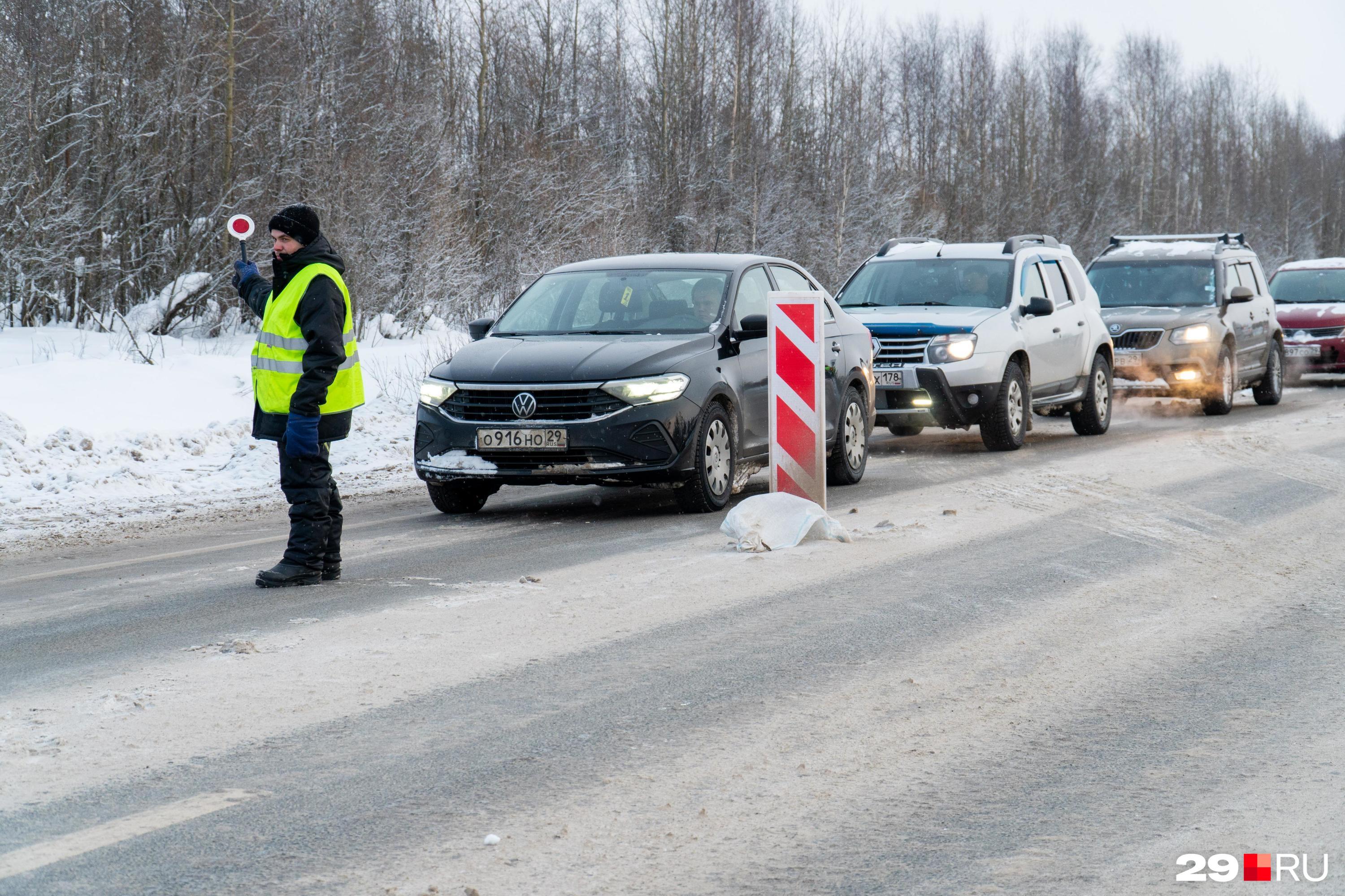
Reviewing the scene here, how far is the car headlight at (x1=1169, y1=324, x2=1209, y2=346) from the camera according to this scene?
17656 mm

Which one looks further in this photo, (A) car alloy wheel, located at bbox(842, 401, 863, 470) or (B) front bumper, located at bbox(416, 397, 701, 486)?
(A) car alloy wheel, located at bbox(842, 401, 863, 470)

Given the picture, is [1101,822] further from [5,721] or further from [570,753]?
[5,721]

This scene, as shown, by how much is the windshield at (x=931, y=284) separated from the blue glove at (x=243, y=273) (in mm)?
7853

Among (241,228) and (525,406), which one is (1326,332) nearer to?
(525,406)

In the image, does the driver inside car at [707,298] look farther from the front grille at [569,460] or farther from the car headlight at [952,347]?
the car headlight at [952,347]

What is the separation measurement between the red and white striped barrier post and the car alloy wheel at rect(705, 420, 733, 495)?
0.64 m

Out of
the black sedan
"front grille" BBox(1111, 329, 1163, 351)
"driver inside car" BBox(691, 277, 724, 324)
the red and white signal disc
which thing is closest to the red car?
"front grille" BBox(1111, 329, 1163, 351)

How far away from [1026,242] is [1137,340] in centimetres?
323

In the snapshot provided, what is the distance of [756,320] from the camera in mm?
10297

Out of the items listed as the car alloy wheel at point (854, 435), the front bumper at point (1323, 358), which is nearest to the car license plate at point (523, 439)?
the car alloy wheel at point (854, 435)

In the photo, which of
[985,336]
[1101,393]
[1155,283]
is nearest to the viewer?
[985,336]

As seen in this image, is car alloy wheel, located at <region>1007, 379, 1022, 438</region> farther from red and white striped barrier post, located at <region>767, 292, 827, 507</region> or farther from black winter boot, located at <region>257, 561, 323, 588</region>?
black winter boot, located at <region>257, 561, 323, 588</region>

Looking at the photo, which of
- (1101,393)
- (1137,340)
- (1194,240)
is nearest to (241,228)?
(1101,393)

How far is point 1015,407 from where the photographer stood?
46.2 feet
